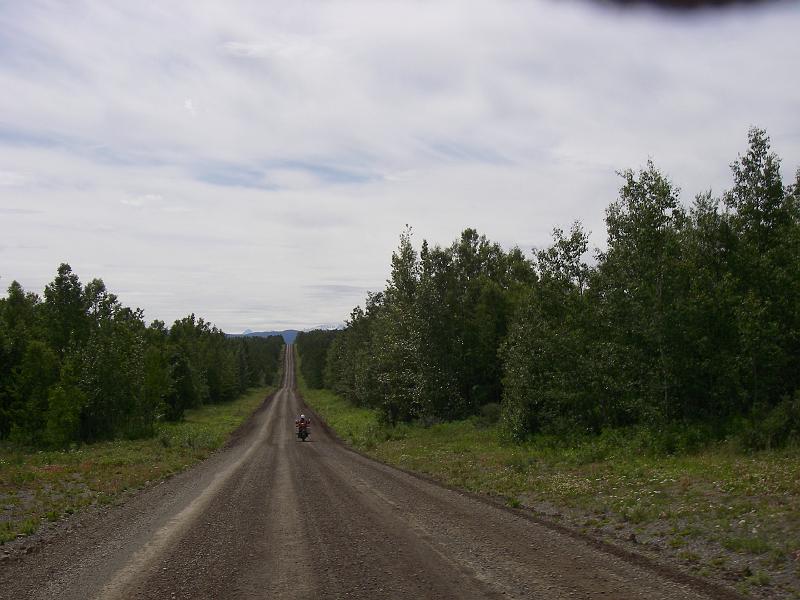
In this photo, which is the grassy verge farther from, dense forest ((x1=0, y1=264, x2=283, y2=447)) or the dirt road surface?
dense forest ((x1=0, y1=264, x2=283, y2=447))

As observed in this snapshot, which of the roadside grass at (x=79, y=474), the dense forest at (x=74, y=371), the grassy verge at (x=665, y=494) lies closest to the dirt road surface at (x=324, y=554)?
the grassy verge at (x=665, y=494)

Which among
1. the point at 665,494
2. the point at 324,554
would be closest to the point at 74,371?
the point at 324,554

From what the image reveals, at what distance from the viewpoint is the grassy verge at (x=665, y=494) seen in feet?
27.2

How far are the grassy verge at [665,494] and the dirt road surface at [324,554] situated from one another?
3.27 ft

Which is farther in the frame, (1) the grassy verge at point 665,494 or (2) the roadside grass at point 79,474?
(2) the roadside grass at point 79,474

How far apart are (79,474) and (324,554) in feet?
50.8

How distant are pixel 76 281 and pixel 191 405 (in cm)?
3385

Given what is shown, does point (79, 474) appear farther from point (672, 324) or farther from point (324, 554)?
point (672, 324)

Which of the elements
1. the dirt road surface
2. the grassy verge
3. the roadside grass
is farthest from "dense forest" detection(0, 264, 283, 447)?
the dirt road surface

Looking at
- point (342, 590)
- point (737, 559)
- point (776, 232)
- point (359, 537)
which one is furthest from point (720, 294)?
point (342, 590)

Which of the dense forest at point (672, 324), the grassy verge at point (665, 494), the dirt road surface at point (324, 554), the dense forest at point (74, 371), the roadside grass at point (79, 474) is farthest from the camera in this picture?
the dense forest at point (74, 371)

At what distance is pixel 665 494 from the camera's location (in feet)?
41.0

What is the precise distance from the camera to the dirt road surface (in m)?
7.41

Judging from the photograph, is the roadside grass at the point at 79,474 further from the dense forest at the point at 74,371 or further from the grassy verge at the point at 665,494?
the grassy verge at the point at 665,494
